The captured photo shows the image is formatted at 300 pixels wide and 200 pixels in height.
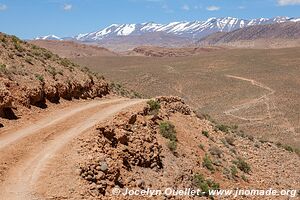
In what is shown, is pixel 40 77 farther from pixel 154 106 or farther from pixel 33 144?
pixel 33 144

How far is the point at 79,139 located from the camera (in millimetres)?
11266

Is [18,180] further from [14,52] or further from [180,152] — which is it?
[14,52]

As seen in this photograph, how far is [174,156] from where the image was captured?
14.1 metres

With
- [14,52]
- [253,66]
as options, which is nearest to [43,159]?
[14,52]

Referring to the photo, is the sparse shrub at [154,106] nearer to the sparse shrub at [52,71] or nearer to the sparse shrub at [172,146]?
the sparse shrub at [172,146]

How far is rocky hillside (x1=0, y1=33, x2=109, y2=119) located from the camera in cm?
1466

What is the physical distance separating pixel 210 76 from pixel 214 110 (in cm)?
2050

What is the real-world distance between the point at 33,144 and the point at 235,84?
52.1 meters

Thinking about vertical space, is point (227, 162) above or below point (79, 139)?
below

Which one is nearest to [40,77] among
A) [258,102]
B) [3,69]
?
[3,69]

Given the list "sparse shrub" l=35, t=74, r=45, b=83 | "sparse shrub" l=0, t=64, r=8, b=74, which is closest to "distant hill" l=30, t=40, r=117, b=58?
"sparse shrub" l=35, t=74, r=45, b=83

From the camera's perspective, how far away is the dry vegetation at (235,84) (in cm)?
4348

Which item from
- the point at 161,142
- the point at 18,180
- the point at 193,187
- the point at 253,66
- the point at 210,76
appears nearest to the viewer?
the point at 18,180

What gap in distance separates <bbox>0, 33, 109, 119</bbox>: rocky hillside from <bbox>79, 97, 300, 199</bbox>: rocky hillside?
337 centimetres
